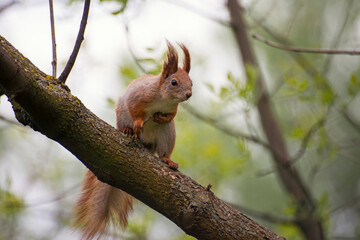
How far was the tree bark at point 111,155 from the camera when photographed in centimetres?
178

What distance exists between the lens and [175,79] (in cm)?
279

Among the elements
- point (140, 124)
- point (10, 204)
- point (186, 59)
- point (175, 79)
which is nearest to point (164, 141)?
point (140, 124)

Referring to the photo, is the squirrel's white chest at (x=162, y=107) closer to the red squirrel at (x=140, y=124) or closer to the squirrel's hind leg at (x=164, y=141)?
the red squirrel at (x=140, y=124)

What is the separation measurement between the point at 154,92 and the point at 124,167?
35.0 inches

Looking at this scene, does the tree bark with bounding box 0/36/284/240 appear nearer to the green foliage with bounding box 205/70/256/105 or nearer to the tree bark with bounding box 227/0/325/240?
the green foliage with bounding box 205/70/256/105

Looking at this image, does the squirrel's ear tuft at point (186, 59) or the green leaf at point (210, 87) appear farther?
the green leaf at point (210, 87)

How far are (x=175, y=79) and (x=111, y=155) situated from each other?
948 millimetres

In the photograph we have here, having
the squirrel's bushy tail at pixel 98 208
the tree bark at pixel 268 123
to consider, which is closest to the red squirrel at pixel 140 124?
the squirrel's bushy tail at pixel 98 208

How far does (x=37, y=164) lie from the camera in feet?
15.0

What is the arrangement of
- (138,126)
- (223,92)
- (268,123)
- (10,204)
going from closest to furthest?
(138,126) < (223,92) < (10,204) < (268,123)

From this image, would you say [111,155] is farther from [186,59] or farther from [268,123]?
[268,123]

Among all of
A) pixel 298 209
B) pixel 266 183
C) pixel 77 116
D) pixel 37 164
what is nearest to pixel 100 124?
pixel 77 116

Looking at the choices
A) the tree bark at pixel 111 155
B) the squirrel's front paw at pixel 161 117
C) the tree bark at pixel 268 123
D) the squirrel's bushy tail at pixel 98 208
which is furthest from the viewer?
the tree bark at pixel 268 123

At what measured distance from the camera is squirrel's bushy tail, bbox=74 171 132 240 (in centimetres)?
269
